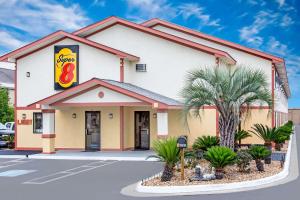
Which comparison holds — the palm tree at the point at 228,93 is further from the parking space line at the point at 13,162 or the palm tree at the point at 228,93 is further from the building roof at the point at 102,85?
the parking space line at the point at 13,162

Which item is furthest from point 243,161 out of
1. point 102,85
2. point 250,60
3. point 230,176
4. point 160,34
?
point 250,60

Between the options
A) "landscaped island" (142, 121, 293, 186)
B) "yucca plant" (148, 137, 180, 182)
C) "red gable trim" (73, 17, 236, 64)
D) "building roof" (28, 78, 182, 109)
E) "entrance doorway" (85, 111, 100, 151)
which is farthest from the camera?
"entrance doorway" (85, 111, 100, 151)

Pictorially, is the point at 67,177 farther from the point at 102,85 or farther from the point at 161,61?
the point at 161,61

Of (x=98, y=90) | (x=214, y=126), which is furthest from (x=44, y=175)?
(x=214, y=126)

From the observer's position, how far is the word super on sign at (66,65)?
87.9ft

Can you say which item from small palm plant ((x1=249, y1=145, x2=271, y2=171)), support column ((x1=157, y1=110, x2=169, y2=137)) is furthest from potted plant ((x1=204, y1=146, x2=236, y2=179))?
support column ((x1=157, y1=110, x2=169, y2=137))

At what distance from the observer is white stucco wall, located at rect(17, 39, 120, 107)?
26328 mm

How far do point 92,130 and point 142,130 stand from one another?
2.89 metres

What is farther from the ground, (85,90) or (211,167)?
(85,90)

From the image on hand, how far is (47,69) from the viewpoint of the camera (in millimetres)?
27516

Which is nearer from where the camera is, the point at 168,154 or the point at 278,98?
the point at 168,154

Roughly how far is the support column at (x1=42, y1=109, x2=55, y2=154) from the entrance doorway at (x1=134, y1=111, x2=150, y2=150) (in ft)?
15.9

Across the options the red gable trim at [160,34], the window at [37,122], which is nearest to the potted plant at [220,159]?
the red gable trim at [160,34]

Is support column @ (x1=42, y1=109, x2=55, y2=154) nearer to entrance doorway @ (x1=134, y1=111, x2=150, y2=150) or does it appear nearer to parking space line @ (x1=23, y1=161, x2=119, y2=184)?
entrance doorway @ (x1=134, y1=111, x2=150, y2=150)
